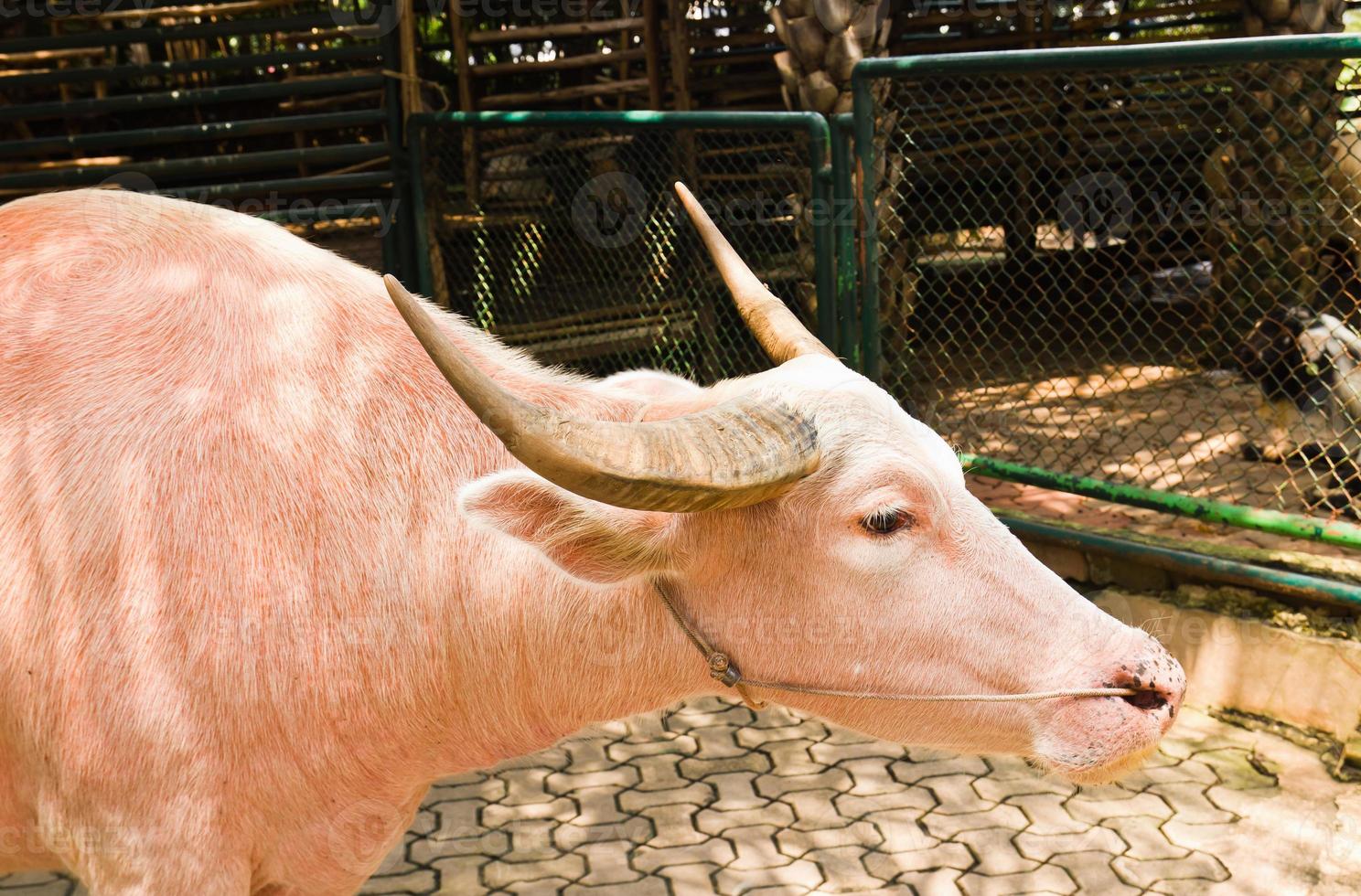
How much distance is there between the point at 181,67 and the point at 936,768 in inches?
230

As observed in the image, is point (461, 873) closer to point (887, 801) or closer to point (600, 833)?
point (600, 833)

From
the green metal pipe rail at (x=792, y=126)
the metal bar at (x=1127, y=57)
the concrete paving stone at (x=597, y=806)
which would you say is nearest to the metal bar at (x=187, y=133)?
the green metal pipe rail at (x=792, y=126)

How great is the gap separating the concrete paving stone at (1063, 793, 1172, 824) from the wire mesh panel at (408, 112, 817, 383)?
291cm

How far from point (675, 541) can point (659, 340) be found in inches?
189

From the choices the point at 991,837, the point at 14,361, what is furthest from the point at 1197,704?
the point at 14,361

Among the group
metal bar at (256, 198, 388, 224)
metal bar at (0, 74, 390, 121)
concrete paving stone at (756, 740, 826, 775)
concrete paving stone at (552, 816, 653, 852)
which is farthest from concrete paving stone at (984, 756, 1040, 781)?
metal bar at (0, 74, 390, 121)

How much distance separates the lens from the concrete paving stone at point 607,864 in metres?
4.20

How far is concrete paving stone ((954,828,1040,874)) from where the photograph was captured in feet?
13.7

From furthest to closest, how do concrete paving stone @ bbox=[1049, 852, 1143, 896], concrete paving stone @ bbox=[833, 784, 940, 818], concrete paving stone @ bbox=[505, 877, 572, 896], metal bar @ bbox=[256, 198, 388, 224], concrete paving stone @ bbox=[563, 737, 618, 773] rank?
metal bar @ bbox=[256, 198, 388, 224] < concrete paving stone @ bbox=[563, 737, 618, 773] < concrete paving stone @ bbox=[833, 784, 940, 818] < concrete paving stone @ bbox=[505, 877, 572, 896] < concrete paving stone @ bbox=[1049, 852, 1143, 896]

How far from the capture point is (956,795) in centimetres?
467

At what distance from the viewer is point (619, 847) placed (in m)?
4.41

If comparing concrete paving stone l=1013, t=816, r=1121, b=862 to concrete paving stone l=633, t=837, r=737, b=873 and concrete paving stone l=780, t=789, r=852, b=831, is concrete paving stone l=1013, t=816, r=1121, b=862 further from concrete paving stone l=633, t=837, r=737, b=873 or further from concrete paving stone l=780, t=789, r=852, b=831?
concrete paving stone l=633, t=837, r=737, b=873

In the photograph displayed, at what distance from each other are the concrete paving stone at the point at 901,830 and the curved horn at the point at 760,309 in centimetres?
206

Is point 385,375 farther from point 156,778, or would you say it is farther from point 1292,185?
point 1292,185
